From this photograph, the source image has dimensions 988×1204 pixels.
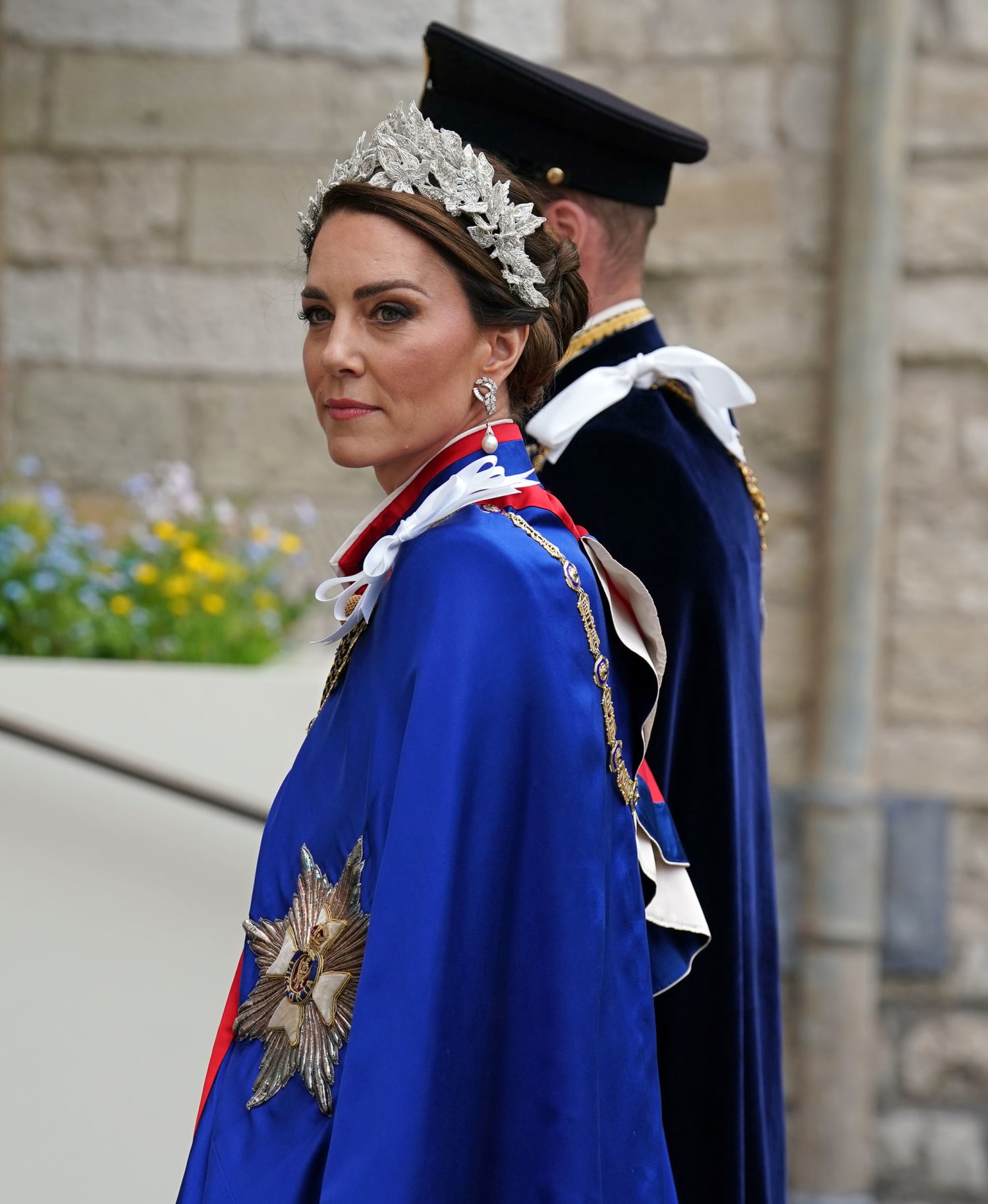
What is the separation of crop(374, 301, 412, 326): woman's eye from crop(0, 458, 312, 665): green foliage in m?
1.66

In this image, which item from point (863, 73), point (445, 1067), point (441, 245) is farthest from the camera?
point (863, 73)

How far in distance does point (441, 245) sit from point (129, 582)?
1828 millimetres

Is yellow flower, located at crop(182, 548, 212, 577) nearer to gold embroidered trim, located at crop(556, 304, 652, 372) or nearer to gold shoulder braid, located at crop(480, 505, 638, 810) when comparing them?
gold embroidered trim, located at crop(556, 304, 652, 372)

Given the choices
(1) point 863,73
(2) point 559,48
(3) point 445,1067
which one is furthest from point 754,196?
(3) point 445,1067

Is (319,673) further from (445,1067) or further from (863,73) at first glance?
(863,73)

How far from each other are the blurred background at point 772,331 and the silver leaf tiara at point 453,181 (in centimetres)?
225

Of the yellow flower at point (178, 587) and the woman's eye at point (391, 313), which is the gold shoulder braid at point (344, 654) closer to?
the woman's eye at point (391, 313)

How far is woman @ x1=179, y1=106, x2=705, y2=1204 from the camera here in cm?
109

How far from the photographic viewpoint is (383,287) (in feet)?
3.87

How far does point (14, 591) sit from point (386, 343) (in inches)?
69.6

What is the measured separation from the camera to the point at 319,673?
2719 mm

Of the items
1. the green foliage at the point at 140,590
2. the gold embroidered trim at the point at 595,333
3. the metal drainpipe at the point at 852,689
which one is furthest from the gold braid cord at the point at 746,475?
the metal drainpipe at the point at 852,689

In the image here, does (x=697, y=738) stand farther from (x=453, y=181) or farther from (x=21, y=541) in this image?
(x=21, y=541)

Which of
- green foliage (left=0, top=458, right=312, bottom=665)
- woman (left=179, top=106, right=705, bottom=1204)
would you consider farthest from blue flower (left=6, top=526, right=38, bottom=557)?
woman (left=179, top=106, right=705, bottom=1204)
